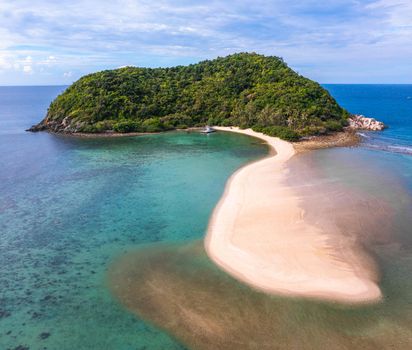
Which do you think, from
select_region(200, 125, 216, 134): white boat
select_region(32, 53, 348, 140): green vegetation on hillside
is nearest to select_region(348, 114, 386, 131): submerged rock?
select_region(32, 53, 348, 140): green vegetation on hillside

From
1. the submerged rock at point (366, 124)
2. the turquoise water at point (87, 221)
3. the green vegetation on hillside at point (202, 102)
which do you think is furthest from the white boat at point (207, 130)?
the submerged rock at point (366, 124)

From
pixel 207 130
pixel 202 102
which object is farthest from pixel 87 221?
pixel 202 102

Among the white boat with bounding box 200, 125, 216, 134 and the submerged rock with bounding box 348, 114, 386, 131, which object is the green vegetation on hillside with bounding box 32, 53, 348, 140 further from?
the white boat with bounding box 200, 125, 216, 134

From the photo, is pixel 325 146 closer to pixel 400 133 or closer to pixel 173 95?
pixel 400 133

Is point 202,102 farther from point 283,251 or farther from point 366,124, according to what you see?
point 283,251

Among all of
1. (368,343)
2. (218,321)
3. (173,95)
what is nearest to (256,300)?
(218,321)

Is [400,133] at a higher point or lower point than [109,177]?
higher

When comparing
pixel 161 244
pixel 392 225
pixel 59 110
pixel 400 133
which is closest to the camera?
pixel 161 244

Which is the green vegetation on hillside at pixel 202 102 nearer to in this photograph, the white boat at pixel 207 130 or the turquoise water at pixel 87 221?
the white boat at pixel 207 130
